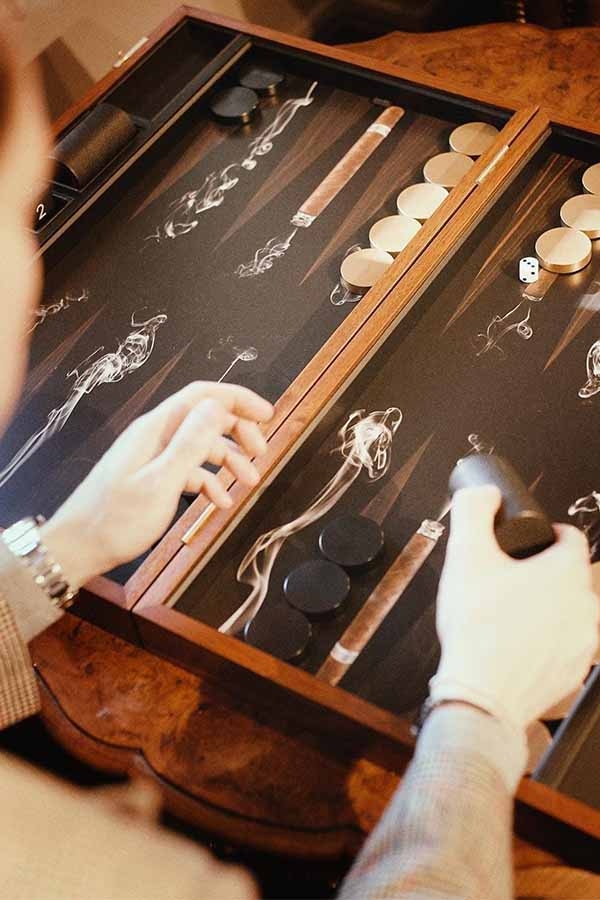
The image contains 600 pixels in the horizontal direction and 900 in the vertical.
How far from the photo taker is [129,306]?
1889 mm

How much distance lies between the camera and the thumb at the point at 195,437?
137 cm

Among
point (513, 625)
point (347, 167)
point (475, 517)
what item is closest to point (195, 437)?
point (475, 517)

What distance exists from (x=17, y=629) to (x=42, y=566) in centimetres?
9

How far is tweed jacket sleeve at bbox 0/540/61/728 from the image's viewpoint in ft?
4.33

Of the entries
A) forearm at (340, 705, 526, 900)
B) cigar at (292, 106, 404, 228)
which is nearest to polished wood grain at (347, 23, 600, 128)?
cigar at (292, 106, 404, 228)

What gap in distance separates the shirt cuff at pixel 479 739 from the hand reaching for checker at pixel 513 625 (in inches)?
0.5

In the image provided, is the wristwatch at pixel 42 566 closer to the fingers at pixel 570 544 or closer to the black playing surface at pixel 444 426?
the black playing surface at pixel 444 426

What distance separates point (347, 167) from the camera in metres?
2.01

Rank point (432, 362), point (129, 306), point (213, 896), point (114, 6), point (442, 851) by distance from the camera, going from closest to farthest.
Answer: point (442, 851) < point (213, 896) < point (432, 362) < point (129, 306) < point (114, 6)

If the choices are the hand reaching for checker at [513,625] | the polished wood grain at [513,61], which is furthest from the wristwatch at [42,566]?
the polished wood grain at [513,61]

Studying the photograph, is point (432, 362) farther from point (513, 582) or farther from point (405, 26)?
point (405, 26)

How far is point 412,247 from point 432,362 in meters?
0.20

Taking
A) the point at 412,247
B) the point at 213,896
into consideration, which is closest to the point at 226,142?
the point at 412,247

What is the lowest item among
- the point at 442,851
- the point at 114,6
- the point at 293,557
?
the point at 442,851
